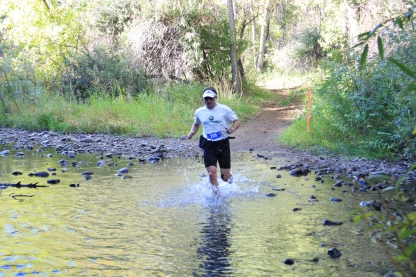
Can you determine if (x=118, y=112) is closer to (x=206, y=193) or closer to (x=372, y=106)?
(x=372, y=106)

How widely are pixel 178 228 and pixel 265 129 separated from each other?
11.7m

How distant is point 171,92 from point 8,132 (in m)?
6.65

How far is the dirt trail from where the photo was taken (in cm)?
1500

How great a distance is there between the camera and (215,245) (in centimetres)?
612

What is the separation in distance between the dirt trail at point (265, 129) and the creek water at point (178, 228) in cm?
406

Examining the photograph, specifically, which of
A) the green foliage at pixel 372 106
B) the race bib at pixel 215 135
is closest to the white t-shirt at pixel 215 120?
the race bib at pixel 215 135

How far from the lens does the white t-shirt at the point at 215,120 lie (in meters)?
8.49

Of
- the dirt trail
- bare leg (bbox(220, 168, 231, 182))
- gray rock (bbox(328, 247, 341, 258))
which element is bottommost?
the dirt trail

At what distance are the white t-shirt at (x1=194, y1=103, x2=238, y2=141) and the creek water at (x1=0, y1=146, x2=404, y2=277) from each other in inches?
46.1

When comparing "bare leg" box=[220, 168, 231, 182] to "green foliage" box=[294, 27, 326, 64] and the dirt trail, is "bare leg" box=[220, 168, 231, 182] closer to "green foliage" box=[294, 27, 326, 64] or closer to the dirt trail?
the dirt trail

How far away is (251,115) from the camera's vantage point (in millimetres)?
21234

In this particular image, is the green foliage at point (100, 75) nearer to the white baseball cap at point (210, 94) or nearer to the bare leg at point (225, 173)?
the bare leg at point (225, 173)

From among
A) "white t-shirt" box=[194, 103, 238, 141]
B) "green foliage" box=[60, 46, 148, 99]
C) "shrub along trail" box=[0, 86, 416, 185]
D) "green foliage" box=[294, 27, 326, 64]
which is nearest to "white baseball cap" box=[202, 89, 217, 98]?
"white t-shirt" box=[194, 103, 238, 141]

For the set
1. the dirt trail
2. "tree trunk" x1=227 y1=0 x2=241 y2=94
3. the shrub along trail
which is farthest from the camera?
"tree trunk" x1=227 y1=0 x2=241 y2=94
